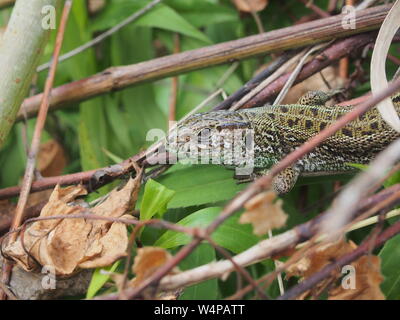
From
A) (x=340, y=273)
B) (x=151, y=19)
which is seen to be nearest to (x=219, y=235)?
(x=340, y=273)

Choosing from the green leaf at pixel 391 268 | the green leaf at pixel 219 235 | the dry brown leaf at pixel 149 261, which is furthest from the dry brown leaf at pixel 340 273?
the dry brown leaf at pixel 149 261

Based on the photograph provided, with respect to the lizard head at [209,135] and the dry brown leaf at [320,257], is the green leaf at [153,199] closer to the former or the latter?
the lizard head at [209,135]

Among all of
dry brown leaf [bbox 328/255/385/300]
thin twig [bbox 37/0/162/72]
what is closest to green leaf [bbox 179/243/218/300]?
dry brown leaf [bbox 328/255/385/300]

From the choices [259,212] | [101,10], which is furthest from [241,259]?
[101,10]

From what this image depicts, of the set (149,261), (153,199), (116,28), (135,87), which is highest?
(116,28)

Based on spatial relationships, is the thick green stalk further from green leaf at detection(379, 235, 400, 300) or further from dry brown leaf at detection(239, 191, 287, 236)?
green leaf at detection(379, 235, 400, 300)

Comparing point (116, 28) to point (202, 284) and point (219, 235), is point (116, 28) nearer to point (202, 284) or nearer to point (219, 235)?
point (219, 235)
